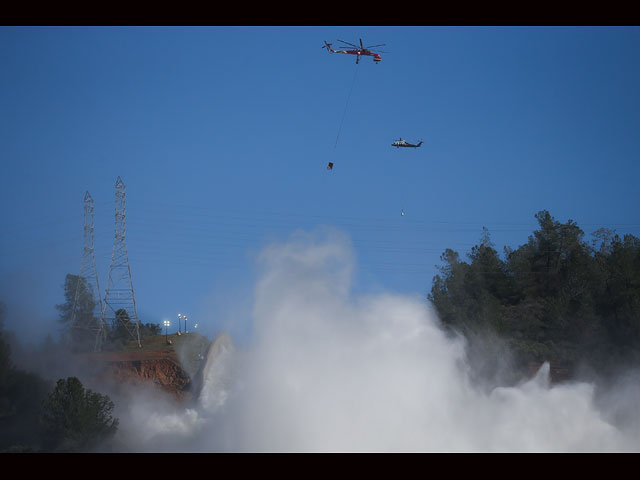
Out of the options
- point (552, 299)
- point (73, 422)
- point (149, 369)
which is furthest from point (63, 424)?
point (552, 299)

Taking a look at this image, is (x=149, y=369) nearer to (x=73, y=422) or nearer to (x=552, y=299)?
(x=73, y=422)

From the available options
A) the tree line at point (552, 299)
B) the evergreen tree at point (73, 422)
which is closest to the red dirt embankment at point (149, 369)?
the evergreen tree at point (73, 422)

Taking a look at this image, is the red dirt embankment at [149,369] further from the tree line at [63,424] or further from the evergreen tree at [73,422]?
the evergreen tree at [73,422]

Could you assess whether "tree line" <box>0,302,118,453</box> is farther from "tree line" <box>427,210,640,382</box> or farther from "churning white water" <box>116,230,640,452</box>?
"tree line" <box>427,210,640,382</box>

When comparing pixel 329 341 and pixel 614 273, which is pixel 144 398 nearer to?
pixel 329 341

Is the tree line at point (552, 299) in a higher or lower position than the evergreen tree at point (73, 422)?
higher

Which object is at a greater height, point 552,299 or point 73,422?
point 552,299

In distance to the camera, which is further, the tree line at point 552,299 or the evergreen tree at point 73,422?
the tree line at point 552,299
